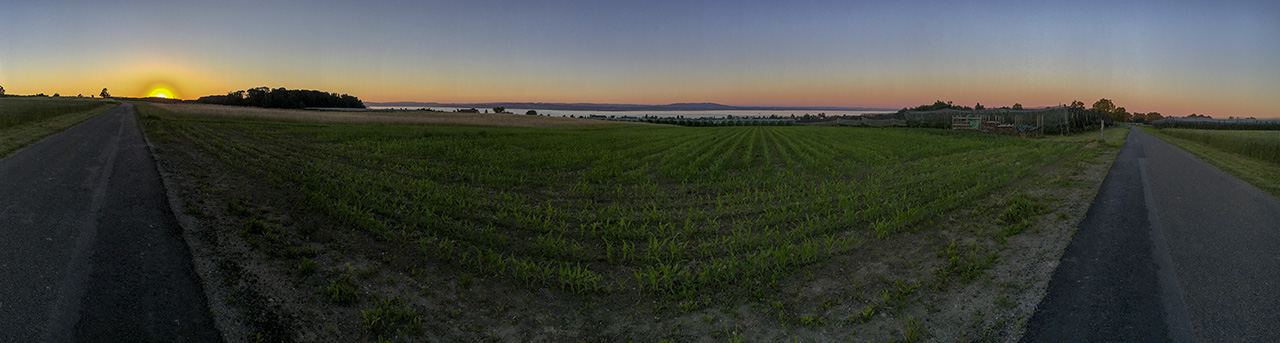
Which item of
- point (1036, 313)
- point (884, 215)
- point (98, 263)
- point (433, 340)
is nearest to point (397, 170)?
point (98, 263)

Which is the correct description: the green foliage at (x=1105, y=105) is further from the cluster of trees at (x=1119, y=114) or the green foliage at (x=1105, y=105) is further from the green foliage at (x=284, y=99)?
the green foliage at (x=284, y=99)

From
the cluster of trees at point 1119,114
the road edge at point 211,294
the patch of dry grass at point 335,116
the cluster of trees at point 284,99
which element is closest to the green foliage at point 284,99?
the cluster of trees at point 284,99

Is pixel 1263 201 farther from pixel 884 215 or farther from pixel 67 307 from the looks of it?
pixel 67 307

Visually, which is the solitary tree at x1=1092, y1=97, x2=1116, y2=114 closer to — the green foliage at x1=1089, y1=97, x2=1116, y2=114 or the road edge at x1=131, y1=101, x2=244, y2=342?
the green foliage at x1=1089, y1=97, x2=1116, y2=114

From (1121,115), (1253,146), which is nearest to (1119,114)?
(1121,115)

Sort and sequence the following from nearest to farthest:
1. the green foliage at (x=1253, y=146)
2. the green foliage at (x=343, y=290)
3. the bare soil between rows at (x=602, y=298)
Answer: the bare soil between rows at (x=602, y=298) → the green foliage at (x=343, y=290) → the green foliage at (x=1253, y=146)

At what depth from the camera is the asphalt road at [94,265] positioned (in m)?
4.52

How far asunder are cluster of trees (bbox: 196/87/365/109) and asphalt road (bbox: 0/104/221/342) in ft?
341

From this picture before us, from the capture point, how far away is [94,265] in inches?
229

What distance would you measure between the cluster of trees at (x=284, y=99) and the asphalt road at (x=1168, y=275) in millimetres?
116185

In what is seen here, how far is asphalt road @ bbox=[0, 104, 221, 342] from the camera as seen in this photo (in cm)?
452

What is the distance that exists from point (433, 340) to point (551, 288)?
1.62 meters

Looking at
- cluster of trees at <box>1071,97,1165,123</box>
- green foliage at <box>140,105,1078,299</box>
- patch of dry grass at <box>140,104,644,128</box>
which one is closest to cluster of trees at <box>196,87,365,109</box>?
patch of dry grass at <box>140,104,644,128</box>

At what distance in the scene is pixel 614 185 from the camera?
13922 mm
